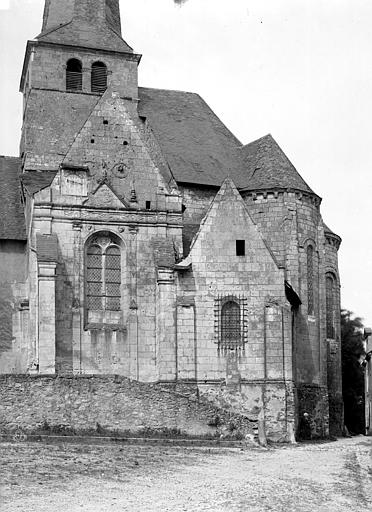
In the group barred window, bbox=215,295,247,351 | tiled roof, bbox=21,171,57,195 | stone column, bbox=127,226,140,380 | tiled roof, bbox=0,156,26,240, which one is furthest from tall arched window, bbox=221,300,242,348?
tiled roof, bbox=0,156,26,240

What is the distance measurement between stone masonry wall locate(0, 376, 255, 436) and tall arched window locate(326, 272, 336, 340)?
14450mm

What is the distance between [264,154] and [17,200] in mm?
11362

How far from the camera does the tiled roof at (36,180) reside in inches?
1745

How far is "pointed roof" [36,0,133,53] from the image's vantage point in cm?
5094

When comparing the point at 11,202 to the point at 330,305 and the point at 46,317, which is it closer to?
the point at 46,317

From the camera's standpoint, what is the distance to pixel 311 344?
46.9 m

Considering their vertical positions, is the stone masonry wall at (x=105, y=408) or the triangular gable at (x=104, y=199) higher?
the triangular gable at (x=104, y=199)

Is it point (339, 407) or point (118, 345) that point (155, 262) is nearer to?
point (118, 345)

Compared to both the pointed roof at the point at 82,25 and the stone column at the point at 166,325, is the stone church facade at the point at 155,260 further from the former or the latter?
the pointed roof at the point at 82,25

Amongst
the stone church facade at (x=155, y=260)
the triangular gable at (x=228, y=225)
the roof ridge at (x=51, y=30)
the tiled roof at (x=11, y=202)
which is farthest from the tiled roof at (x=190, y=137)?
the triangular gable at (x=228, y=225)

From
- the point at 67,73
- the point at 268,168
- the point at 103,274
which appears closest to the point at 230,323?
the point at 103,274

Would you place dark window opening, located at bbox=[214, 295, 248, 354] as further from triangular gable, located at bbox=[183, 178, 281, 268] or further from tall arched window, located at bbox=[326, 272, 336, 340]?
tall arched window, located at bbox=[326, 272, 336, 340]

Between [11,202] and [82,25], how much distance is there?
31.9ft

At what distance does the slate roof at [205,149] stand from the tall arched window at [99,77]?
6.66ft
